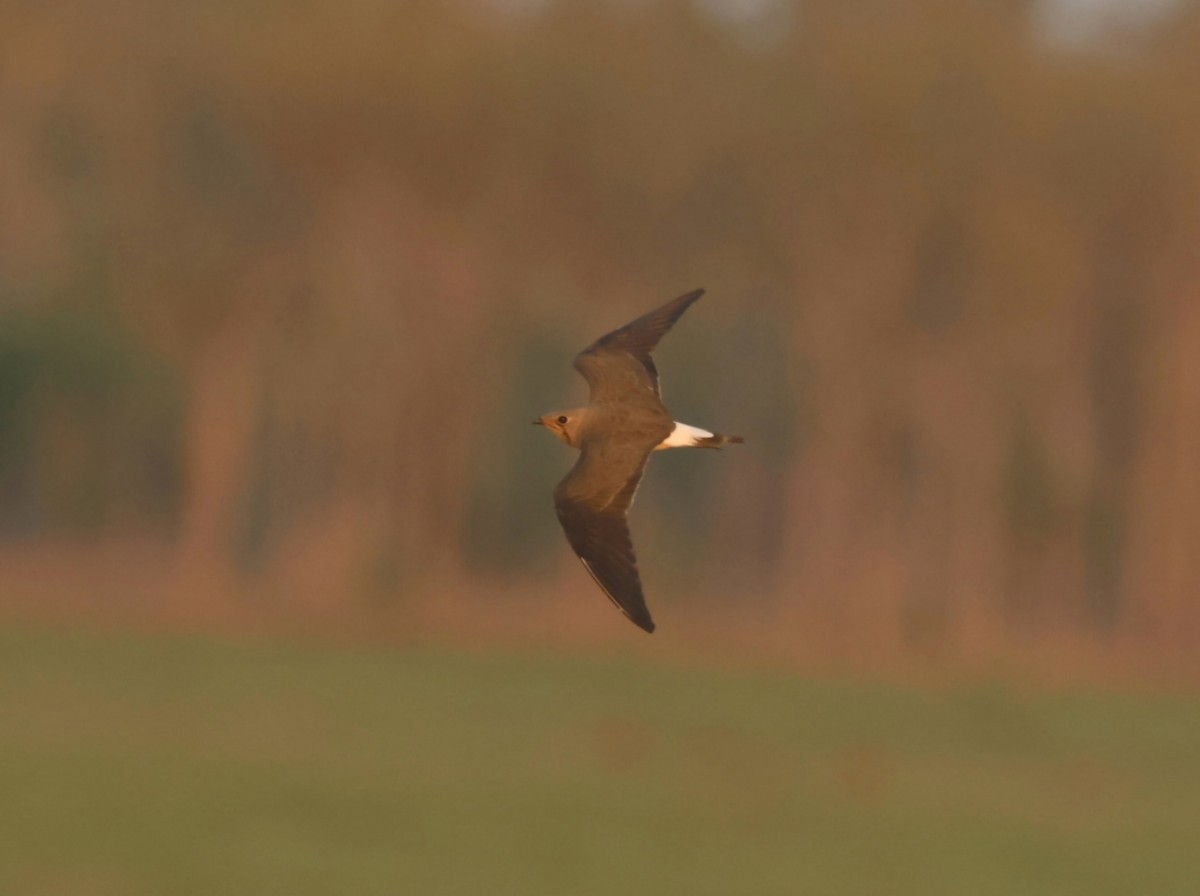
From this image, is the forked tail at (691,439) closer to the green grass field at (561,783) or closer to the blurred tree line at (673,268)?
the green grass field at (561,783)

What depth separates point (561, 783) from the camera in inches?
797

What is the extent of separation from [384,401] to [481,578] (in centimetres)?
303

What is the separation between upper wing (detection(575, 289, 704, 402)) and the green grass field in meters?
7.13

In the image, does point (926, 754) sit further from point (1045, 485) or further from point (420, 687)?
point (1045, 485)

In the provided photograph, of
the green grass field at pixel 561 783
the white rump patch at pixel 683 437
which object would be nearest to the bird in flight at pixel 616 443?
the white rump patch at pixel 683 437

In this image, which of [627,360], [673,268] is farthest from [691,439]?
[673,268]

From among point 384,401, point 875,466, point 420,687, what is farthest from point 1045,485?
point 420,687

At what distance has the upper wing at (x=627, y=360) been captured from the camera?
9922 millimetres

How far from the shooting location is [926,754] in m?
23.0

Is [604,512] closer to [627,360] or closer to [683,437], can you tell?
[683,437]

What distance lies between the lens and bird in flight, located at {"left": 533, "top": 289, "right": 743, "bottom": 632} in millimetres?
8805

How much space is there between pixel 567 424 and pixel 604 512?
1.05 meters

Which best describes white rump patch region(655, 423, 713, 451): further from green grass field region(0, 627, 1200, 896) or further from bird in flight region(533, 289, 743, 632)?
green grass field region(0, 627, 1200, 896)

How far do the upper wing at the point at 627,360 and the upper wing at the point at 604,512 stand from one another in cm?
67
